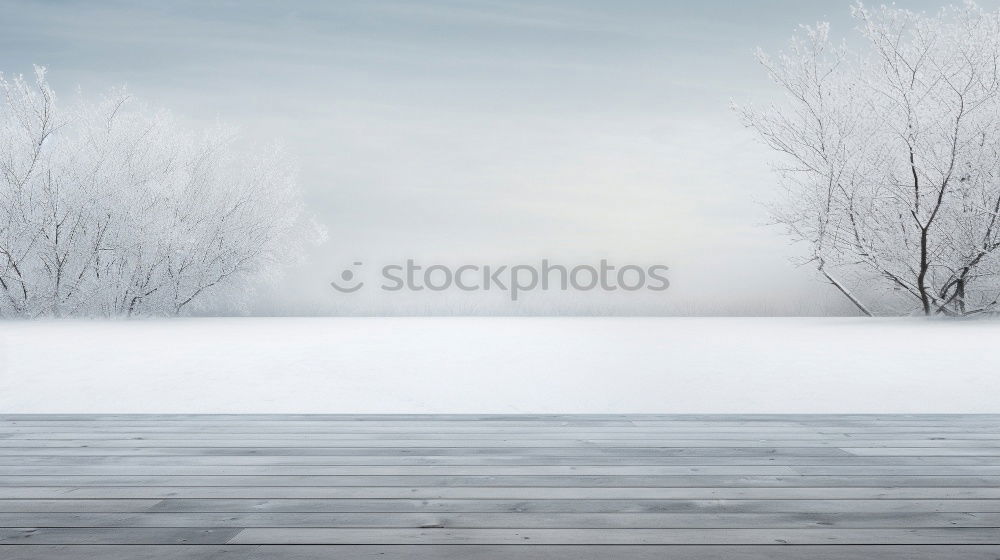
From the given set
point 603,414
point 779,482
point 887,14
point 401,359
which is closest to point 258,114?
point 401,359

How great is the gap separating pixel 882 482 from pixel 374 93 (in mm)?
12442

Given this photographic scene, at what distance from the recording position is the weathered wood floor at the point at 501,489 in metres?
1.56

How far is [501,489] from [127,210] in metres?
9.97

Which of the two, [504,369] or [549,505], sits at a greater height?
→ [549,505]

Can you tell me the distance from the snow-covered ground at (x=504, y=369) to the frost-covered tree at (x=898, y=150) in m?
1.01

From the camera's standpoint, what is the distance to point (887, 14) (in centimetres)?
915

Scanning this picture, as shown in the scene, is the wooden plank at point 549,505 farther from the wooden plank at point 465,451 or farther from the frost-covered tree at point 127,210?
the frost-covered tree at point 127,210

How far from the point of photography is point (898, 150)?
941 centimetres

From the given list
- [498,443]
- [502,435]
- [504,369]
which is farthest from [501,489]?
[504,369]

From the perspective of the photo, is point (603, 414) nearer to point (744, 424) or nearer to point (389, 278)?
point (744, 424)

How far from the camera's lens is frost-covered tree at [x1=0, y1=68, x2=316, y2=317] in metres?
10.2

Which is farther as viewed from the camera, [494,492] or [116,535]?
[494,492]
